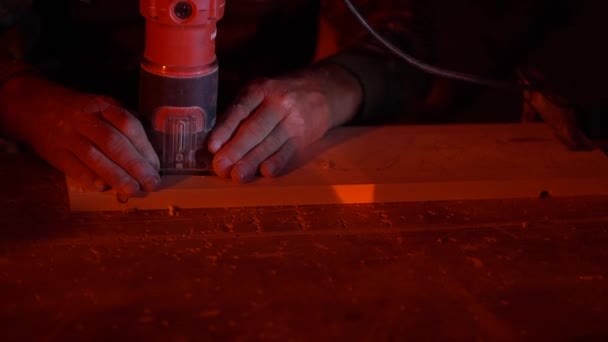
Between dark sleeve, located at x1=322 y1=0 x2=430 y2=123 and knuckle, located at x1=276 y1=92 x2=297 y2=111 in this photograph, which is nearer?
knuckle, located at x1=276 y1=92 x2=297 y2=111

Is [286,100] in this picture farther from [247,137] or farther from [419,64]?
[419,64]

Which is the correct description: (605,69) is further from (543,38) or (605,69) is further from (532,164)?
(532,164)

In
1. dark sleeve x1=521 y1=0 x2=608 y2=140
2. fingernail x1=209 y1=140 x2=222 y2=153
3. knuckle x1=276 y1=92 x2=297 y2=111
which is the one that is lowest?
dark sleeve x1=521 y1=0 x2=608 y2=140

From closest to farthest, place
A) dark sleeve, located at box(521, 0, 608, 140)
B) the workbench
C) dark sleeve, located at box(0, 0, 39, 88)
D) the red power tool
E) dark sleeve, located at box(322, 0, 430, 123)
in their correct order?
the workbench, the red power tool, dark sleeve, located at box(0, 0, 39, 88), dark sleeve, located at box(322, 0, 430, 123), dark sleeve, located at box(521, 0, 608, 140)

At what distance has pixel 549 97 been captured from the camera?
145cm

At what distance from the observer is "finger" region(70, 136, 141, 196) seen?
3.68ft

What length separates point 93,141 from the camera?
1.14 meters

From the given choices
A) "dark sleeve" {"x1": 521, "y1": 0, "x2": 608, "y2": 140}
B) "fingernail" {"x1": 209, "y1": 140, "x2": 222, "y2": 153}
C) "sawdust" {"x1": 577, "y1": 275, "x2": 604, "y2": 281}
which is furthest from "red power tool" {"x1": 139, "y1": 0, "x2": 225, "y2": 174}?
"dark sleeve" {"x1": 521, "y1": 0, "x2": 608, "y2": 140}

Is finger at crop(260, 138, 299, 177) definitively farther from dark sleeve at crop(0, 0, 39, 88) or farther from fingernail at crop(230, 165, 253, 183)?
dark sleeve at crop(0, 0, 39, 88)

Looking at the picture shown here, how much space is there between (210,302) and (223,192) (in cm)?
24

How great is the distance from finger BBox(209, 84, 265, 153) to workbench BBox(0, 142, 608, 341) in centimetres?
11

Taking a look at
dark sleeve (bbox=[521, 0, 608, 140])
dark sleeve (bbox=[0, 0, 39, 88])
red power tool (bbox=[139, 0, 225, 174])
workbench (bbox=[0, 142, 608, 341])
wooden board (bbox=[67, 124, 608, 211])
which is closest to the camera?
workbench (bbox=[0, 142, 608, 341])

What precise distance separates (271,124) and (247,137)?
0.05 metres

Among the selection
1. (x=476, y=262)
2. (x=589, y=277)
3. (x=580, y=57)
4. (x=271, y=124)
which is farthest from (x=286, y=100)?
(x=580, y=57)
